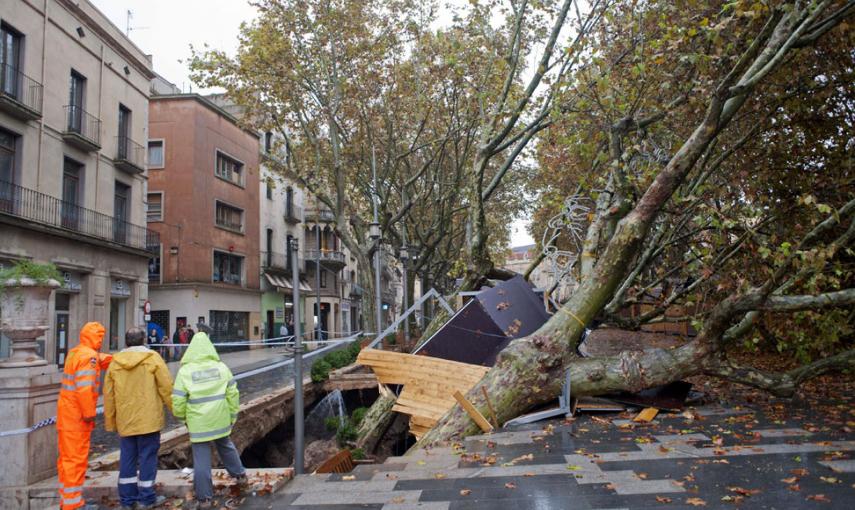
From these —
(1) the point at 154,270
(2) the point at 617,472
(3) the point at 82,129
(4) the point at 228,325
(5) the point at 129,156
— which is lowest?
(2) the point at 617,472

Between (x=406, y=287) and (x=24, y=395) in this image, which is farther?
(x=406, y=287)

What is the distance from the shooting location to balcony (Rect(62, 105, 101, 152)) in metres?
20.3

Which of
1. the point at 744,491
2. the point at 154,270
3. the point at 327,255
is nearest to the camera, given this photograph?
the point at 744,491

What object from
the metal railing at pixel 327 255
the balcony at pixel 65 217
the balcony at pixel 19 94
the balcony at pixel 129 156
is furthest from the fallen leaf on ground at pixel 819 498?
the metal railing at pixel 327 255

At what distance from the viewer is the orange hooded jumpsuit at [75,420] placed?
5.24m

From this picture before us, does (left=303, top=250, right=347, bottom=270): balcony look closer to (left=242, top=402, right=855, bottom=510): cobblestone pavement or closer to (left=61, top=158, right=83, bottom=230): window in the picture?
(left=61, top=158, right=83, bottom=230): window

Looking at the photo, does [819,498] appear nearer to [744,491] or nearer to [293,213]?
[744,491]

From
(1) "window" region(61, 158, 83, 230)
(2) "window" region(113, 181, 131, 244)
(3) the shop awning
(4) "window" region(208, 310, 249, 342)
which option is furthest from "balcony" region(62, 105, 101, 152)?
(3) the shop awning

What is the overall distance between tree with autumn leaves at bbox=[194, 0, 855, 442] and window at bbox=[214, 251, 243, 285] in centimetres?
1559

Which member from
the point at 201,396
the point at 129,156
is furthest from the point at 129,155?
the point at 201,396

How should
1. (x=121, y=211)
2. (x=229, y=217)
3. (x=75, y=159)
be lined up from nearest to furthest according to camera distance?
(x=75, y=159), (x=121, y=211), (x=229, y=217)

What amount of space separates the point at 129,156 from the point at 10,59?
6.64m

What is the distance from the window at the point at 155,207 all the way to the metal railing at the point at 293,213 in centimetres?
1074

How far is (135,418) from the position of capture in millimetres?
5387
